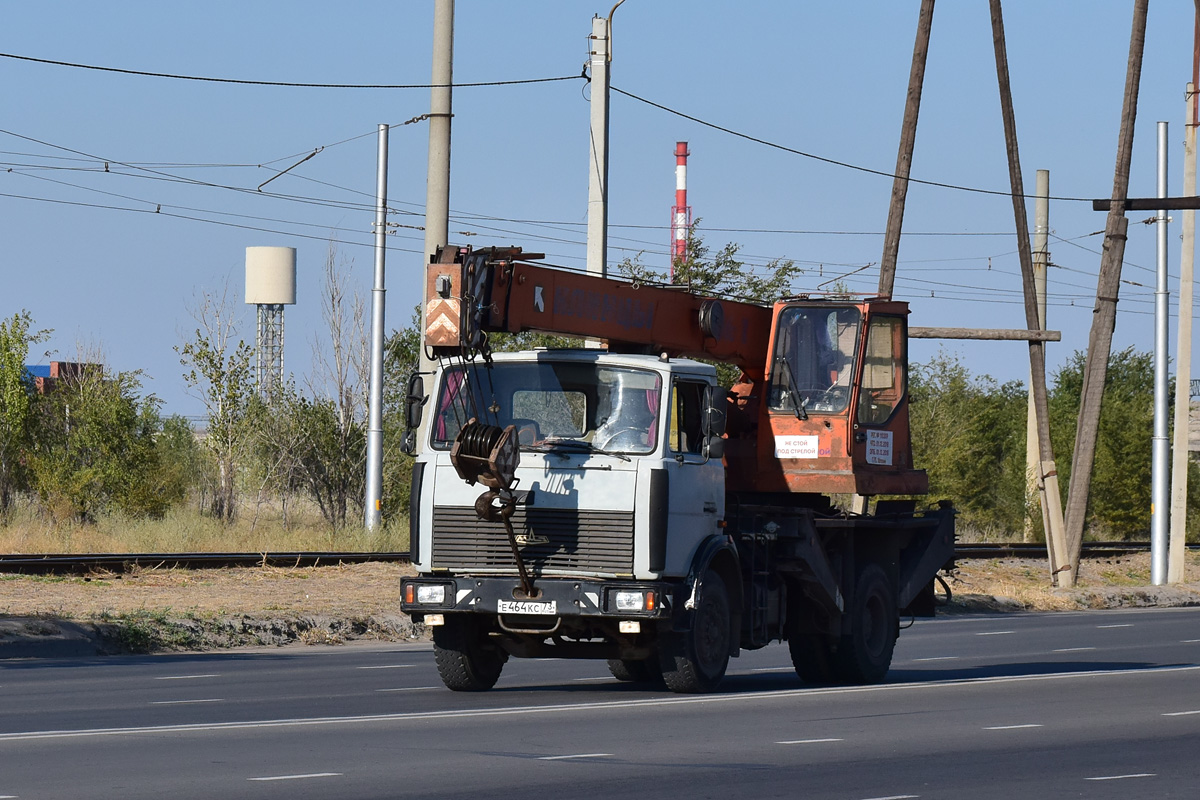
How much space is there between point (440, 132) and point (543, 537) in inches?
328

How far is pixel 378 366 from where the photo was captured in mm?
35875

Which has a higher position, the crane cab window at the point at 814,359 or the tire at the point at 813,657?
the crane cab window at the point at 814,359

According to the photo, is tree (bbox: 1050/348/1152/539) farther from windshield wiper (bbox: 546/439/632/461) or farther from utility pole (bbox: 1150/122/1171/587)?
windshield wiper (bbox: 546/439/632/461)

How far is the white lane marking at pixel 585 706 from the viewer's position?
1174cm

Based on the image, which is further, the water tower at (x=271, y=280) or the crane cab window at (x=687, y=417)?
the water tower at (x=271, y=280)

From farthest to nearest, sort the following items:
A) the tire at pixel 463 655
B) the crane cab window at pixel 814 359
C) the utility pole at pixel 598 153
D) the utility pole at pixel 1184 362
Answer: the utility pole at pixel 1184 362 < the utility pole at pixel 598 153 < the crane cab window at pixel 814 359 < the tire at pixel 463 655

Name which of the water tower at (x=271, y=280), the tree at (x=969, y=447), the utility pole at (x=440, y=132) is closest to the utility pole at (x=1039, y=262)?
the tree at (x=969, y=447)

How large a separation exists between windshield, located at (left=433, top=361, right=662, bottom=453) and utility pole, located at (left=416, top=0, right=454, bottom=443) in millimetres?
5490

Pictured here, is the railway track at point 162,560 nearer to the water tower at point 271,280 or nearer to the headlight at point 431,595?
the headlight at point 431,595

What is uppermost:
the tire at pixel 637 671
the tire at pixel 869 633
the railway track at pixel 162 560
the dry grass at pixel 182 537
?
the tire at pixel 869 633

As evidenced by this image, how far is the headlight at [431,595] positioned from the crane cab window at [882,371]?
483cm

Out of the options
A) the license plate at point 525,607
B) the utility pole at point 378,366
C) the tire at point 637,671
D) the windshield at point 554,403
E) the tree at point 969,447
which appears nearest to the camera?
the license plate at point 525,607

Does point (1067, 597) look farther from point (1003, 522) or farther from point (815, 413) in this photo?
point (1003, 522)

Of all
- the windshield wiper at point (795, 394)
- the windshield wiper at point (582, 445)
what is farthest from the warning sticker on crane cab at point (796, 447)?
the windshield wiper at point (582, 445)
